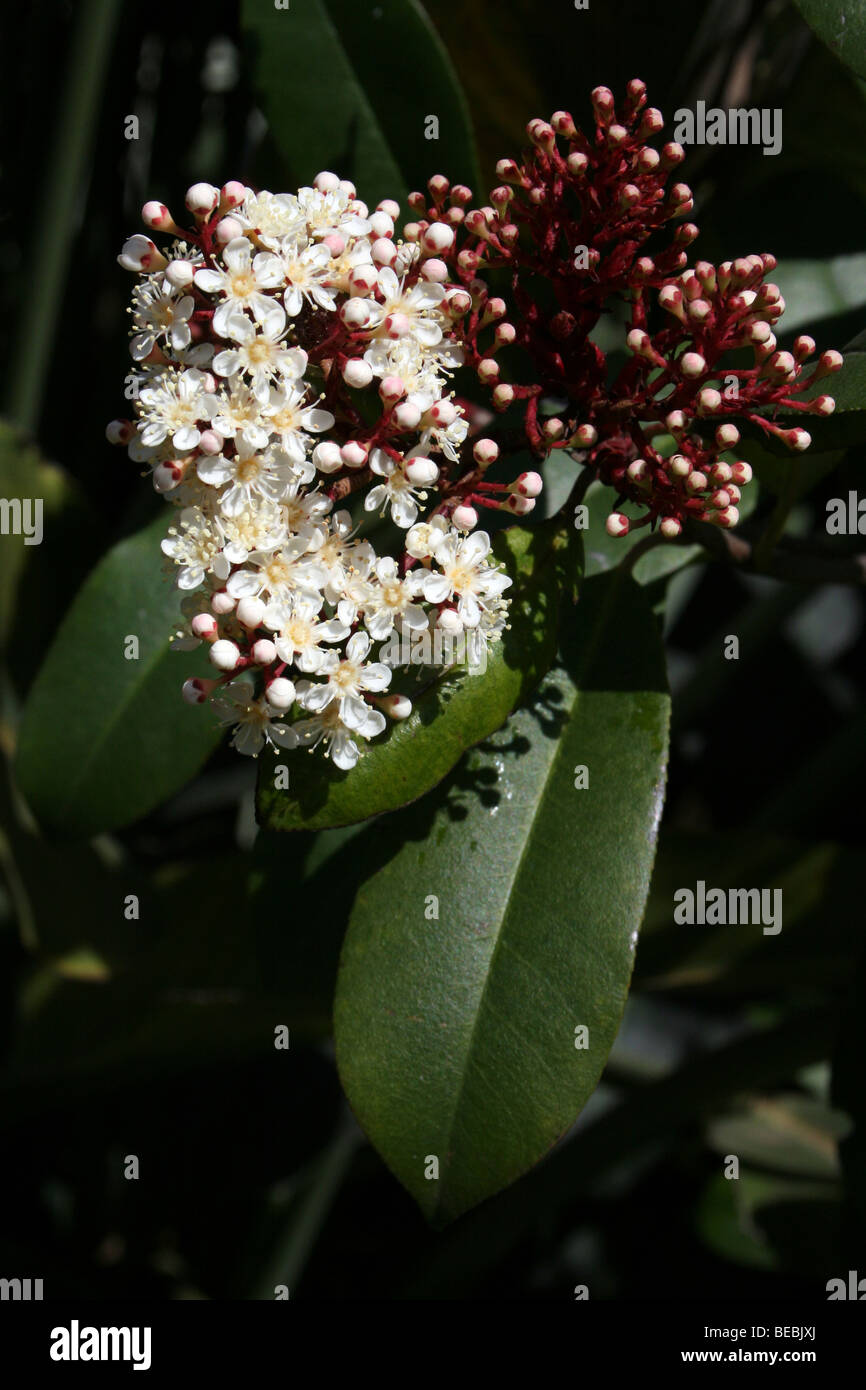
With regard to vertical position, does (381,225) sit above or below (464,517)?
above

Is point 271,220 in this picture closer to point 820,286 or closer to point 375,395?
point 375,395

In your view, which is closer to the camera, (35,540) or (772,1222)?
(35,540)

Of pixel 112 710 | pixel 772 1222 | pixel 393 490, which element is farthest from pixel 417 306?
pixel 772 1222

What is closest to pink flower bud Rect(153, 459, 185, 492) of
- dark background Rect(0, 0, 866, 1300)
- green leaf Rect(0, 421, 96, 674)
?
dark background Rect(0, 0, 866, 1300)

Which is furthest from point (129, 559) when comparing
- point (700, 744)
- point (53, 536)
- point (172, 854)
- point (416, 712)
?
point (700, 744)

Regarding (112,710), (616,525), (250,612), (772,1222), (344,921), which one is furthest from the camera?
(772,1222)

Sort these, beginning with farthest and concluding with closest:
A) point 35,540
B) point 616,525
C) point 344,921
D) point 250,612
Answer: point 35,540, point 344,921, point 616,525, point 250,612
